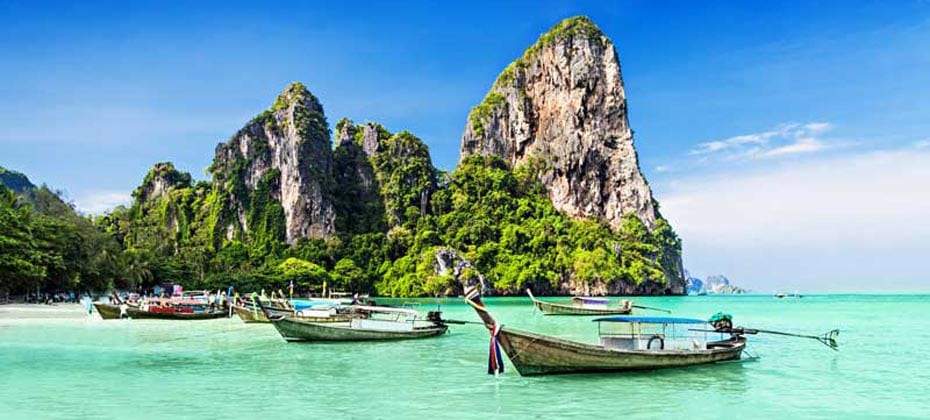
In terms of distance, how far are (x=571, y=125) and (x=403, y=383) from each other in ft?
345

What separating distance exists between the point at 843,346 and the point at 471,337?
14097 mm

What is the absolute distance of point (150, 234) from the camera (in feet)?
317

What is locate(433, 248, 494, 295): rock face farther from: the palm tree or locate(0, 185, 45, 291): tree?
locate(0, 185, 45, 291): tree

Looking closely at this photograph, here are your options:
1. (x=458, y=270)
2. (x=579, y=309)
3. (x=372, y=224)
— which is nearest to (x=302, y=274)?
(x=458, y=270)

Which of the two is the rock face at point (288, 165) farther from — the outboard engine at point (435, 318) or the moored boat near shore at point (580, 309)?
the outboard engine at point (435, 318)

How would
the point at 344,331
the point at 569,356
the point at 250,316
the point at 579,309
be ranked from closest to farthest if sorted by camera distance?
the point at 569,356 < the point at 344,331 < the point at 250,316 < the point at 579,309

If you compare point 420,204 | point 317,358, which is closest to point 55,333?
point 317,358

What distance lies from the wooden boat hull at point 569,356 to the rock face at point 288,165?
280 ft

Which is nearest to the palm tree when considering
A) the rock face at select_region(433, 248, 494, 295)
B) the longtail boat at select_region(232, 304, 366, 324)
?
the longtail boat at select_region(232, 304, 366, 324)

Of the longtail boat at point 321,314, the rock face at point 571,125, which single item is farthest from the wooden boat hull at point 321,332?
the rock face at point 571,125

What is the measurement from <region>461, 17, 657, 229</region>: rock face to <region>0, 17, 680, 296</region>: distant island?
28 centimetres

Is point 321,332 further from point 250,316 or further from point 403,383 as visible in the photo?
point 250,316

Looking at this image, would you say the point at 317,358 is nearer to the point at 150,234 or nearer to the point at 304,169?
the point at 304,169

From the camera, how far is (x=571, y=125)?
11775 cm
